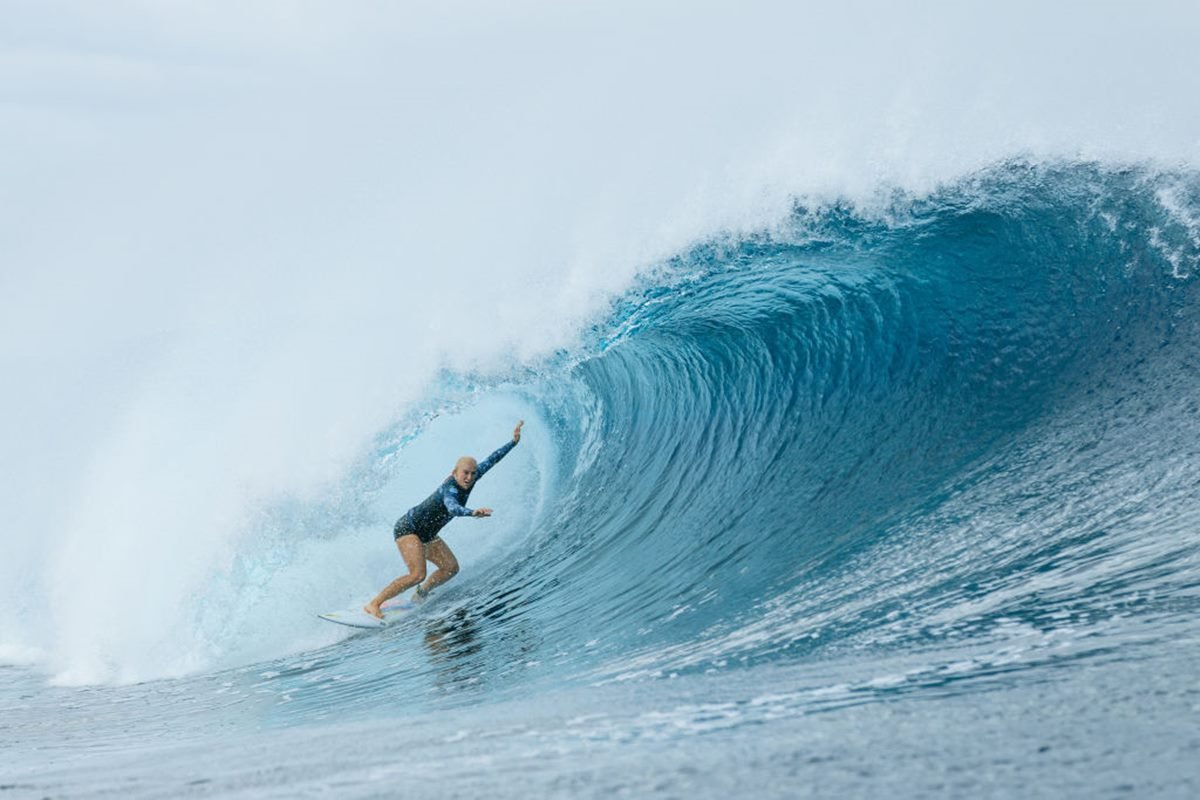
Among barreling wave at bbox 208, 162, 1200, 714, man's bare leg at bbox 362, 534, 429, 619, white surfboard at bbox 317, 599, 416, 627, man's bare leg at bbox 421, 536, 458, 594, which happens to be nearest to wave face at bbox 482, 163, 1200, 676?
barreling wave at bbox 208, 162, 1200, 714

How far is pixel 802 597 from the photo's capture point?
18.0 feet

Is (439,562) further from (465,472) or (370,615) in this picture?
(465,472)

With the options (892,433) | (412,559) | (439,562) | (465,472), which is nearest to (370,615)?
(412,559)

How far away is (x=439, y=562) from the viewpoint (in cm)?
865

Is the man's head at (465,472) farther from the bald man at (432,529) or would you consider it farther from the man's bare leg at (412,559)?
the man's bare leg at (412,559)

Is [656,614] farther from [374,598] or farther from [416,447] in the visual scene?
[416,447]

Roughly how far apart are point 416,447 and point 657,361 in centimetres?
264

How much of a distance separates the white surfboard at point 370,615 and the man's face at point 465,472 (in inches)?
40.0

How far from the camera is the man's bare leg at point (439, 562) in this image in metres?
8.60

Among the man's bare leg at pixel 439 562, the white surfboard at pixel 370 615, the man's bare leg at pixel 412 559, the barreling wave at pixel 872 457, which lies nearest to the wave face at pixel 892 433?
the barreling wave at pixel 872 457

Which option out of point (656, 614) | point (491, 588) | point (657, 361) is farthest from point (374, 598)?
point (657, 361)

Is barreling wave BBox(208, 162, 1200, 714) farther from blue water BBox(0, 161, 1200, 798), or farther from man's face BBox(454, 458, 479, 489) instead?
man's face BBox(454, 458, 479, 489)

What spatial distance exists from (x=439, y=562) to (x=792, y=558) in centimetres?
343

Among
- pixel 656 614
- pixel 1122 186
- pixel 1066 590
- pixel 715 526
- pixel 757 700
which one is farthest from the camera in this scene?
pixel 1122 186
